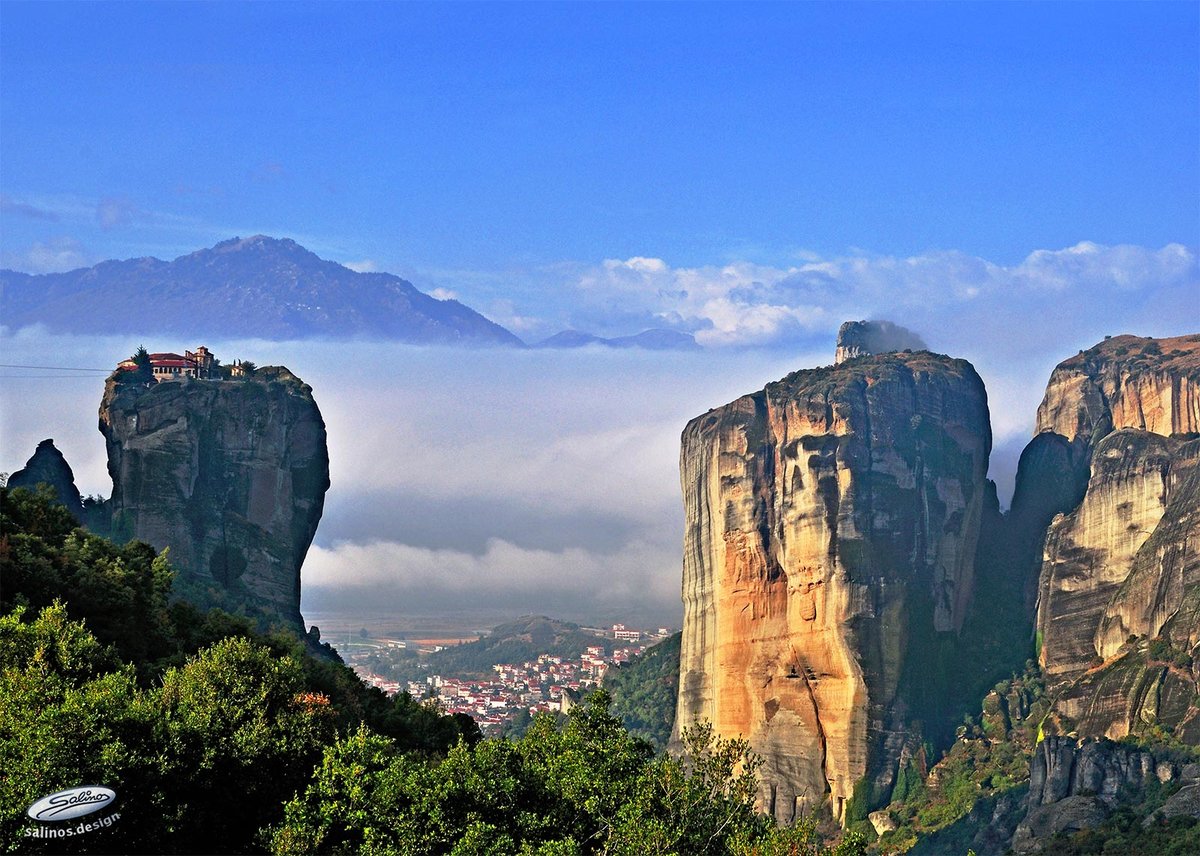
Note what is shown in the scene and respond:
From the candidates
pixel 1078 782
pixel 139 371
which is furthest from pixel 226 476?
pixel 1078 782

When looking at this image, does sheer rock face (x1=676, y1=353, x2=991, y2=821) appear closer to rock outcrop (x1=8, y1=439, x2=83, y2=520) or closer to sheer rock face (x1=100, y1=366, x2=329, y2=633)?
sheer rock face (x1=100, y1=366, x2=329, y2=633)

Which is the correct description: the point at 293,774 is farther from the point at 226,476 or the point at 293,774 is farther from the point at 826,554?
the point at 826,554

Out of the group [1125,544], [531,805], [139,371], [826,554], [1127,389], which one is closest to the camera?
[531,805]

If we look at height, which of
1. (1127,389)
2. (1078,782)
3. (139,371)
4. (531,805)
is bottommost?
(1078,782)

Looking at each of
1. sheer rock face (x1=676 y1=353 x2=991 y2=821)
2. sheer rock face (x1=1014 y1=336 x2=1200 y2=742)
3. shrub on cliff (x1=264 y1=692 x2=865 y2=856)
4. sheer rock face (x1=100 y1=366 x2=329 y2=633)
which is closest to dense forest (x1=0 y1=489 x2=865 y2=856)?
shrub on cliff (x1=264 y1=692 x2=865 y2=856)

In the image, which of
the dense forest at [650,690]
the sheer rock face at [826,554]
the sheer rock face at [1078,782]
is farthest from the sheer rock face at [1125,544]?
the dense forest at [650,690]

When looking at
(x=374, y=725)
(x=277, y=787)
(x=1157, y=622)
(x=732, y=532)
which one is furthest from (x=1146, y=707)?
(x=277, y=787)

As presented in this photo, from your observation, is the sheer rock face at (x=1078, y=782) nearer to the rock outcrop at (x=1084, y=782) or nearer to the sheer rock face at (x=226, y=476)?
the rock outcrop at (x=1084, y=782)

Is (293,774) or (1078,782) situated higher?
(293,774)

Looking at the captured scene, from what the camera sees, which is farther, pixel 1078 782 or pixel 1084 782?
pixel 1078 782
